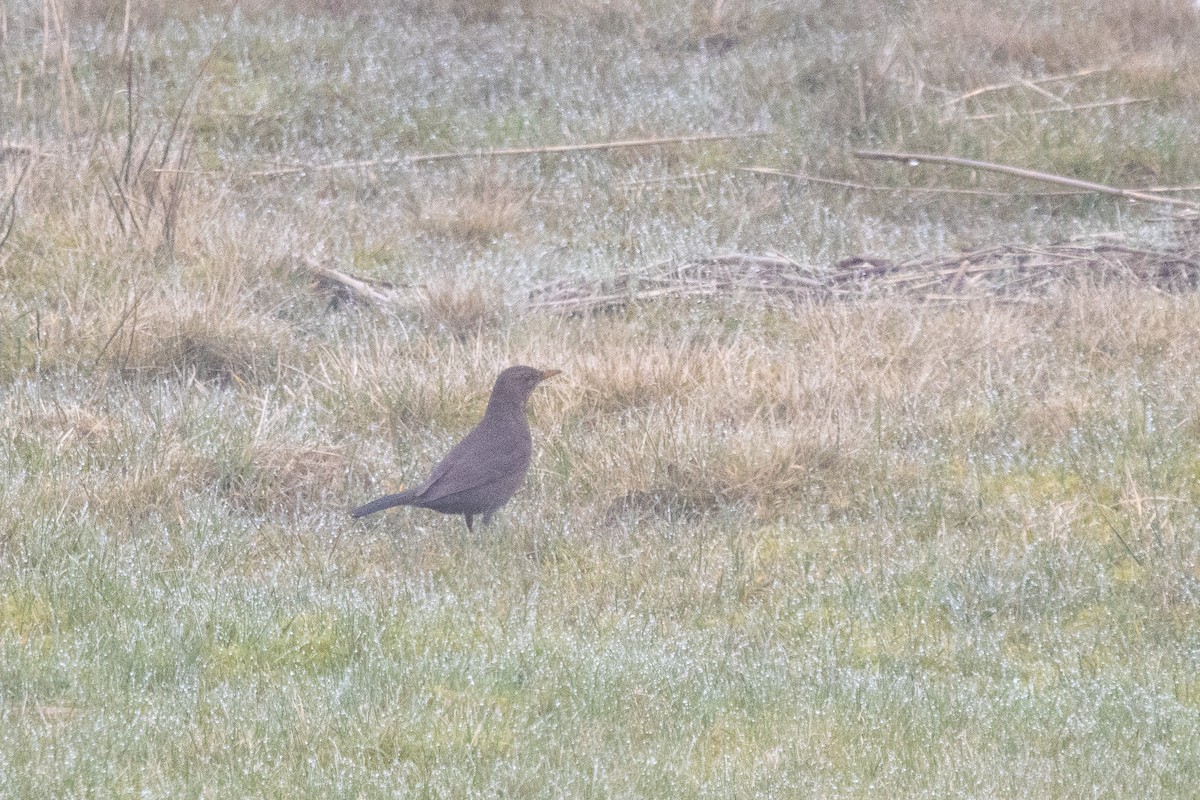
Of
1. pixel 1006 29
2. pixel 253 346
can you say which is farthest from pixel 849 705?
pixel 1006 29

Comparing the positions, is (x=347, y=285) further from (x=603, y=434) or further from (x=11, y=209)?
(x=603, y=434)

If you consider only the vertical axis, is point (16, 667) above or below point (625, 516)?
above

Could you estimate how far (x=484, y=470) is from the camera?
17.3ft

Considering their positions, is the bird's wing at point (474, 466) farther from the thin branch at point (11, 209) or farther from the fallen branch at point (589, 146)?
the fallen branch at point (589, 146)

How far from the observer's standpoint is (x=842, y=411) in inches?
246

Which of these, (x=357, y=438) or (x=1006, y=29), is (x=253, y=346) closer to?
(x=357, y=438)

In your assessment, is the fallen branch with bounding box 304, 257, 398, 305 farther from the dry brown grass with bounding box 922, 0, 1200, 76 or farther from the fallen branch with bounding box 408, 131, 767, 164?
the dry brown grass with bounding box 922, 0, 1200, 76

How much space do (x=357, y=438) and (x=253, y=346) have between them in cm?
130

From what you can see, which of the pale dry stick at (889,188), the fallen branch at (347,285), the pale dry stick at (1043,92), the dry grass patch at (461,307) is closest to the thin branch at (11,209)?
the fallen branch at (347,285)

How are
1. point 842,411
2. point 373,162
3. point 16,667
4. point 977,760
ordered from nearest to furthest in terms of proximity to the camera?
point 977,760 < point 16,667 < point 842,411 < point 373,162

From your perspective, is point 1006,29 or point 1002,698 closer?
point 1002,698

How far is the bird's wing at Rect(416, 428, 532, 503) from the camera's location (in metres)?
5.24

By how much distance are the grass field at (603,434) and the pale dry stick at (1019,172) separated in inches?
5.1

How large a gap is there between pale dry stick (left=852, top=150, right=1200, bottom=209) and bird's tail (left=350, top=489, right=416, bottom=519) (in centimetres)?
533
